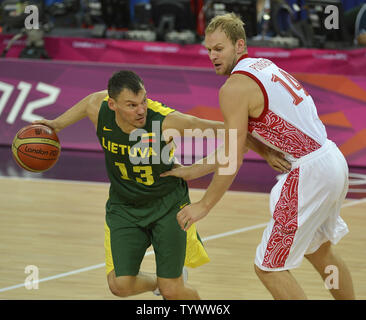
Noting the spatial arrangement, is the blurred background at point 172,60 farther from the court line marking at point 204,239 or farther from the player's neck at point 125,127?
the player's neck at point 125,127

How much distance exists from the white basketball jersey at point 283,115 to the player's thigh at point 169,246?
82cm

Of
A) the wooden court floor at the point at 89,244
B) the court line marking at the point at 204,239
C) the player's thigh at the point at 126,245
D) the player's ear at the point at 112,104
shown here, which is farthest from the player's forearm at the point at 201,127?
the court line marking at the point at 204,239

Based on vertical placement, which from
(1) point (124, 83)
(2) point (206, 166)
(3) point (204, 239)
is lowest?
(3) point (204, 239)

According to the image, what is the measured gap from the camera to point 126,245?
4.60 meters

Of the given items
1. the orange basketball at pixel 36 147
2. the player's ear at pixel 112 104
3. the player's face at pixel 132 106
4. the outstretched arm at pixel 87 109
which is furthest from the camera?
the orange basketball at pixel 36 147

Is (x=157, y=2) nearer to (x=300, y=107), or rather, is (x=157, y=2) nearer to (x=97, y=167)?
(x=97, y=167)

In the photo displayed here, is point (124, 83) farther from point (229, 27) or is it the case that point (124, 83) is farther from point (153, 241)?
point (153, 241)

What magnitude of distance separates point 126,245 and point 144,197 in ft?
1.03

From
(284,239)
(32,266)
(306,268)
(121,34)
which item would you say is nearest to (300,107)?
(284,239)

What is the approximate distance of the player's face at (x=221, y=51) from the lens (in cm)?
416

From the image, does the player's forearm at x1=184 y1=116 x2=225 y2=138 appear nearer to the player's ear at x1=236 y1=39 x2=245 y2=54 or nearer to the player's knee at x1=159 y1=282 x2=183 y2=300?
the player's ear at x1=236 y1=39 x2=245 y2=54

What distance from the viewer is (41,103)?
33.6 feet

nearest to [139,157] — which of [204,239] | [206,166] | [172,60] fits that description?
[206,166]

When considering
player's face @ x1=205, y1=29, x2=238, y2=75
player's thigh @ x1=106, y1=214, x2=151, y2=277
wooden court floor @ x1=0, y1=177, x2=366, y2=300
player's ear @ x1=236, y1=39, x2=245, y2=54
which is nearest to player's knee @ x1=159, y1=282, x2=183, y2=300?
player's thigh @ x1=106, y1=214, x2=151, y2=277
